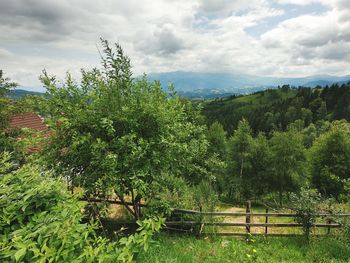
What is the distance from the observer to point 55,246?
7.08ft

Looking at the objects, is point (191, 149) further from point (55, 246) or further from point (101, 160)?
point (55, 246)

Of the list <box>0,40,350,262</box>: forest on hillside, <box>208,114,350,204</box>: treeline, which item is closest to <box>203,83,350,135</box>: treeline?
<box>208,114,350,204</box>: treeline

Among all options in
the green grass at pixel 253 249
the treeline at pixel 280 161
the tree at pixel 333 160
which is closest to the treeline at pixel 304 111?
the treeline at pixel 280 161

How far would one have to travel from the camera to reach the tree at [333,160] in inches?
1083

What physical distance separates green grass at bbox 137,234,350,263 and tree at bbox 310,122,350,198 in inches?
803

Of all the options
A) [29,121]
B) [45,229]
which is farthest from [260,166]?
[45,229]

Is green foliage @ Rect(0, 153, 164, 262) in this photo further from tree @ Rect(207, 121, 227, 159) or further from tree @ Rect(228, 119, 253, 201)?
tree @ Rect(228, 119, 253, 201)

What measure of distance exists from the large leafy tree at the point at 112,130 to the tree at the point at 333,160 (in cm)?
2524

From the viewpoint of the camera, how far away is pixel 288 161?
1211 inches

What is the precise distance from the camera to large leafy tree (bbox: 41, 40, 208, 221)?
769 centimetres

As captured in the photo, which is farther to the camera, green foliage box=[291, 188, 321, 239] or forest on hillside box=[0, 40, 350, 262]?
green foliage box=[291, 188, 321, 239]

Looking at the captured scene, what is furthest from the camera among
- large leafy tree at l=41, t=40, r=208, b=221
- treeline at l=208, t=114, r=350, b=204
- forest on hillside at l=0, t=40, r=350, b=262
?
treeline at l=208, t=114, r=350, b=204

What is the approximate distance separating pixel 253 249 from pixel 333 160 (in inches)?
989

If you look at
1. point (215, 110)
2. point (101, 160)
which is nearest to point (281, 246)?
point (101, 160)
